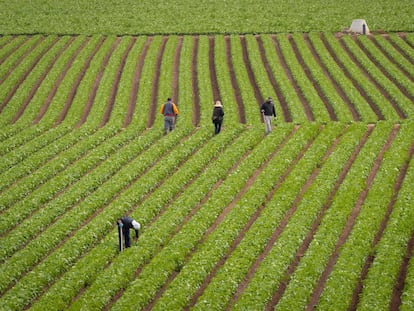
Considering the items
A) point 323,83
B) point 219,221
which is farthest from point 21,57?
point 219,221

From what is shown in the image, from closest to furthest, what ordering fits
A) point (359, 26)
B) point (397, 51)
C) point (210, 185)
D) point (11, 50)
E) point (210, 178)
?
point (210, 185) → point (210, 178) → point (397, 51) → point (11, 50) → point (359, 26)

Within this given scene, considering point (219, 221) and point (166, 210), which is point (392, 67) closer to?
point (219, 221)

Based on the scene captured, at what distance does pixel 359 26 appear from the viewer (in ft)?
176

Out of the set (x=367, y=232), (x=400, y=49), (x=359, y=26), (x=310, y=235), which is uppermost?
(x=359, y=26)

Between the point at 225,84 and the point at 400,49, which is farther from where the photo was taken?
the point at 400,49

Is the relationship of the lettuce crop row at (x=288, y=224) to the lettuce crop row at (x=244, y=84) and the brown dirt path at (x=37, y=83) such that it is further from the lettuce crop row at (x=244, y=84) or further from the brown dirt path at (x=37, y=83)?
the brown dirt path at (x=37, y=83)

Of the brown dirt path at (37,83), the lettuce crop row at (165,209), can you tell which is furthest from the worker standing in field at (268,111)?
the brown dirt path at (37,83)

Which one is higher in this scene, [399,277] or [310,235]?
[310,235]

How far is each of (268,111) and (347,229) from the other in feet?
34.8

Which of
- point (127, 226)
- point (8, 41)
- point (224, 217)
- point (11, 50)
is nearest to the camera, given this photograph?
point (127, 226)

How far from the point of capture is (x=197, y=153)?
2877cm

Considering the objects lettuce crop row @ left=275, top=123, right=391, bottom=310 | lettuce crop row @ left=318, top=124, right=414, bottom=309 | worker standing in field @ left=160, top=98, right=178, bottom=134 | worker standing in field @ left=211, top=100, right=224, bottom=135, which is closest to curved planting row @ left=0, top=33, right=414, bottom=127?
worker standing in field @ left=160, top=98, right=178, bottom=134

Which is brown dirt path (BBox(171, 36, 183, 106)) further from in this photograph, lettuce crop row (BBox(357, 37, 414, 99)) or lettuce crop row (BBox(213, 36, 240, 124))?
lettuce crop row (BBox(357, 37, 414, 99))

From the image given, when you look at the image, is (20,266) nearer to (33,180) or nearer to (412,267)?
(33,180)
